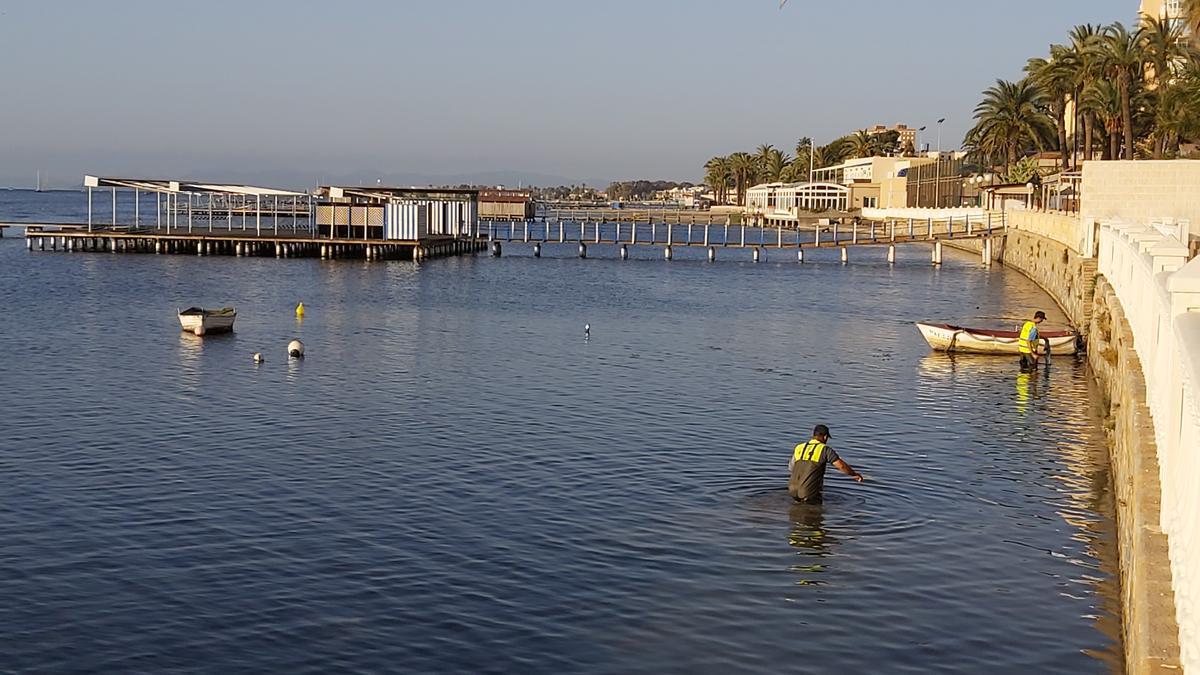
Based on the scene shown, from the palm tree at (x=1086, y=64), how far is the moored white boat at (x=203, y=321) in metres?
57.6

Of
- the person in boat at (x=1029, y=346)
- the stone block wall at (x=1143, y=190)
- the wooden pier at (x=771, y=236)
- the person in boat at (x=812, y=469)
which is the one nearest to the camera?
the person in boat at (x=812, y=469)

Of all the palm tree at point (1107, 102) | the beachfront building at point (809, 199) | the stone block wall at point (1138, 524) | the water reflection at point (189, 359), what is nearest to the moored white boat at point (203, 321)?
the water reflection at point (189, 359)

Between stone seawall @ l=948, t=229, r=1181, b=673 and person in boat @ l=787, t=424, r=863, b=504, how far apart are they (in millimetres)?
4534

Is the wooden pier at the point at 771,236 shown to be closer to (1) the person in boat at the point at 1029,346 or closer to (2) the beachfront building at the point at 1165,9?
(2) the beachfront building at the point at 1165,9

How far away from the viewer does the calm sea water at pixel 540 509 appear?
58.5 ft

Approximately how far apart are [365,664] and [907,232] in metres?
127

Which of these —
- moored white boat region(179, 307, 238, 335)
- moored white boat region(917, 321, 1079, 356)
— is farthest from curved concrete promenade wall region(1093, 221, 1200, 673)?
moored white boat region(179, 307, 238, 335)

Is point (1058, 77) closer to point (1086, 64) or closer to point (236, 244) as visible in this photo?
point (1086, 64)

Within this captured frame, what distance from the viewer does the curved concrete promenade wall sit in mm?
10203

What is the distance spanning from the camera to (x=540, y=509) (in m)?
24.6

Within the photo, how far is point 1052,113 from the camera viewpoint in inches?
5074

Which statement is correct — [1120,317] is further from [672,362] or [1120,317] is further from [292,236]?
[292,236]

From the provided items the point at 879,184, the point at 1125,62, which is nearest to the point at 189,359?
the point at 1125,62

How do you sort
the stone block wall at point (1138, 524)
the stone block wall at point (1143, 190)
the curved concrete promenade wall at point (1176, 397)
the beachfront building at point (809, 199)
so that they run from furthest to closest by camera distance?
the beachfront building at point (809, 199) → the stone block wall at point (1143, 190) → the stone block wall at point (1138, 524) → the curved concrete promenade wall at point (1176, 397)
